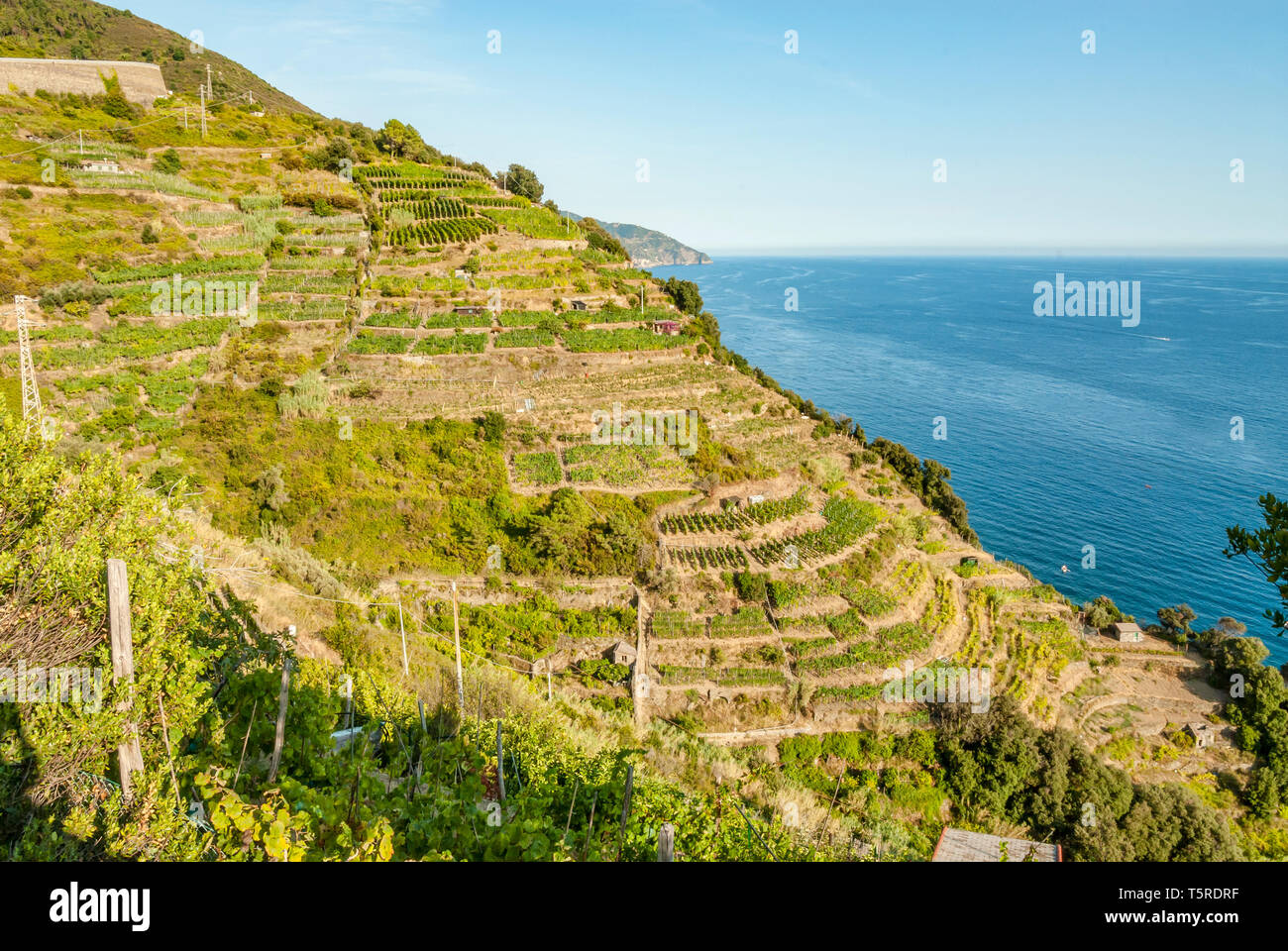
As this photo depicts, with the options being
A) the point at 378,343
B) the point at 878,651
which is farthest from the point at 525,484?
the point at 878,651

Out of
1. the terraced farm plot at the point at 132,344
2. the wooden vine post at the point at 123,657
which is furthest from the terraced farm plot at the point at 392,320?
the wooden vine post at the point at 123,657

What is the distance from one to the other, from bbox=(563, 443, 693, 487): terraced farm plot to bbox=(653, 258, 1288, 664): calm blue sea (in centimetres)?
2189

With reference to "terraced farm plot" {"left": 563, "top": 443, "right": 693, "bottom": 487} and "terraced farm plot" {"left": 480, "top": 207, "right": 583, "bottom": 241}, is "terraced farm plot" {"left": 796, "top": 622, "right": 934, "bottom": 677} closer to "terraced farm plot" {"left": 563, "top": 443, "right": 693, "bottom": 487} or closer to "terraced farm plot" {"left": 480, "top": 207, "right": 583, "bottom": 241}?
"terraced farm plot" {"left": 563, "top": 443, "right": 693, "bottom": 487}

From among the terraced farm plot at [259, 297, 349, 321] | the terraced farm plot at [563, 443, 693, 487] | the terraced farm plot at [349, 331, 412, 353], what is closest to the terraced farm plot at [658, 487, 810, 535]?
the terraced farm plot at [563, 443, 693, 487]

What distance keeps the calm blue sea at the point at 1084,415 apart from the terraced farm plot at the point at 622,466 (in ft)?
71.8

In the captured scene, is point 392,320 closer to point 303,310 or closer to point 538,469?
point 303,310

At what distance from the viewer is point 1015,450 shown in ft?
161

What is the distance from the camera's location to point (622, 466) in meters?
24.9

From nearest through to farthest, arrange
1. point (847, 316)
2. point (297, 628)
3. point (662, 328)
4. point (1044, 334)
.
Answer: point (297, 628) < point (662, 328) < point (1044, 334) < point (847, 316)

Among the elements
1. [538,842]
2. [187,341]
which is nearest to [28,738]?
[538,842]

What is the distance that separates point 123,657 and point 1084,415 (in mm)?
68303

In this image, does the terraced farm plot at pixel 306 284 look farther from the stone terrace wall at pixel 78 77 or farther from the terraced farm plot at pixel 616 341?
the stone terrace wall at pixel 78 77
